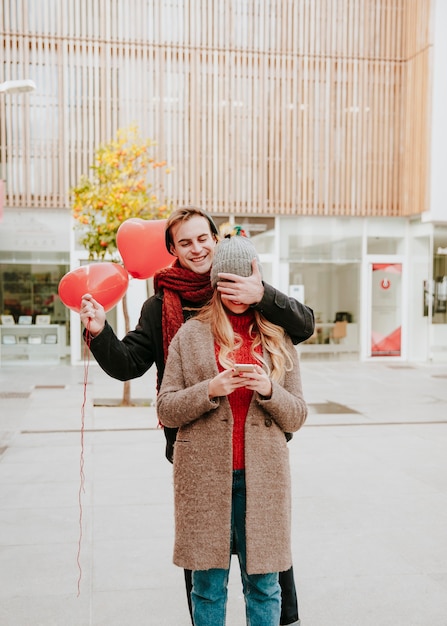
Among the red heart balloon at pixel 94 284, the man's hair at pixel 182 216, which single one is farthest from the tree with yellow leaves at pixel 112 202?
the man's hair at pixel 182 216

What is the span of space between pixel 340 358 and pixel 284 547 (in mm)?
15169

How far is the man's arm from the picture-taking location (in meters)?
2.64

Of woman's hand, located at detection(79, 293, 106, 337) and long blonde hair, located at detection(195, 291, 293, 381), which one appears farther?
woman's hand, located at detection(79, 293, 106, 337)

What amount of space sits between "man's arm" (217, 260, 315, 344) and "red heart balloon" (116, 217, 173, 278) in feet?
3.61

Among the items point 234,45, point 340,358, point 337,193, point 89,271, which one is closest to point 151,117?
point 234,45

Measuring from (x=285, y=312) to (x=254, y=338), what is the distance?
0.17 metres

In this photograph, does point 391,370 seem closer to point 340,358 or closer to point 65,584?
point 340,358

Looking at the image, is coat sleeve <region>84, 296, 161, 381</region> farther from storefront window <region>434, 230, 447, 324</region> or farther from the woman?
storefront window <region>434, 230, 447, 324</region>

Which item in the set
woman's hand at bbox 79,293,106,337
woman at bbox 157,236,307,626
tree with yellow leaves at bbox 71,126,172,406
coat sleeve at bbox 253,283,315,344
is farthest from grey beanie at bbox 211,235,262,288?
tree with yellow leaves at bbox 71,126,172,406

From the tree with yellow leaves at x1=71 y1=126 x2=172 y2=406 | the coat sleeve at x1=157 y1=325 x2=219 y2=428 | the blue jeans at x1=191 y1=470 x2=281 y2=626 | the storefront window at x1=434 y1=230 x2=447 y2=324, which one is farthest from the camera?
the storefront window at x1=434 y1=230 x2=447 y2=324

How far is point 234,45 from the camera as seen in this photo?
1638cm

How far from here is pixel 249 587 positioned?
9.14 feet

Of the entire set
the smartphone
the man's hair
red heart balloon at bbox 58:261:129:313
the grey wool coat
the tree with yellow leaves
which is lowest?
the grey wool coat

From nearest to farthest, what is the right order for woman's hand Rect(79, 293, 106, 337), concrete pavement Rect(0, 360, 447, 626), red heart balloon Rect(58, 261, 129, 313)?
woman's hand Rect(79, 293, 106, 337) < red heart balloon Rect(58, 261, 129, 313) < concrete pavement Rect(0, 360, 447, 626)
